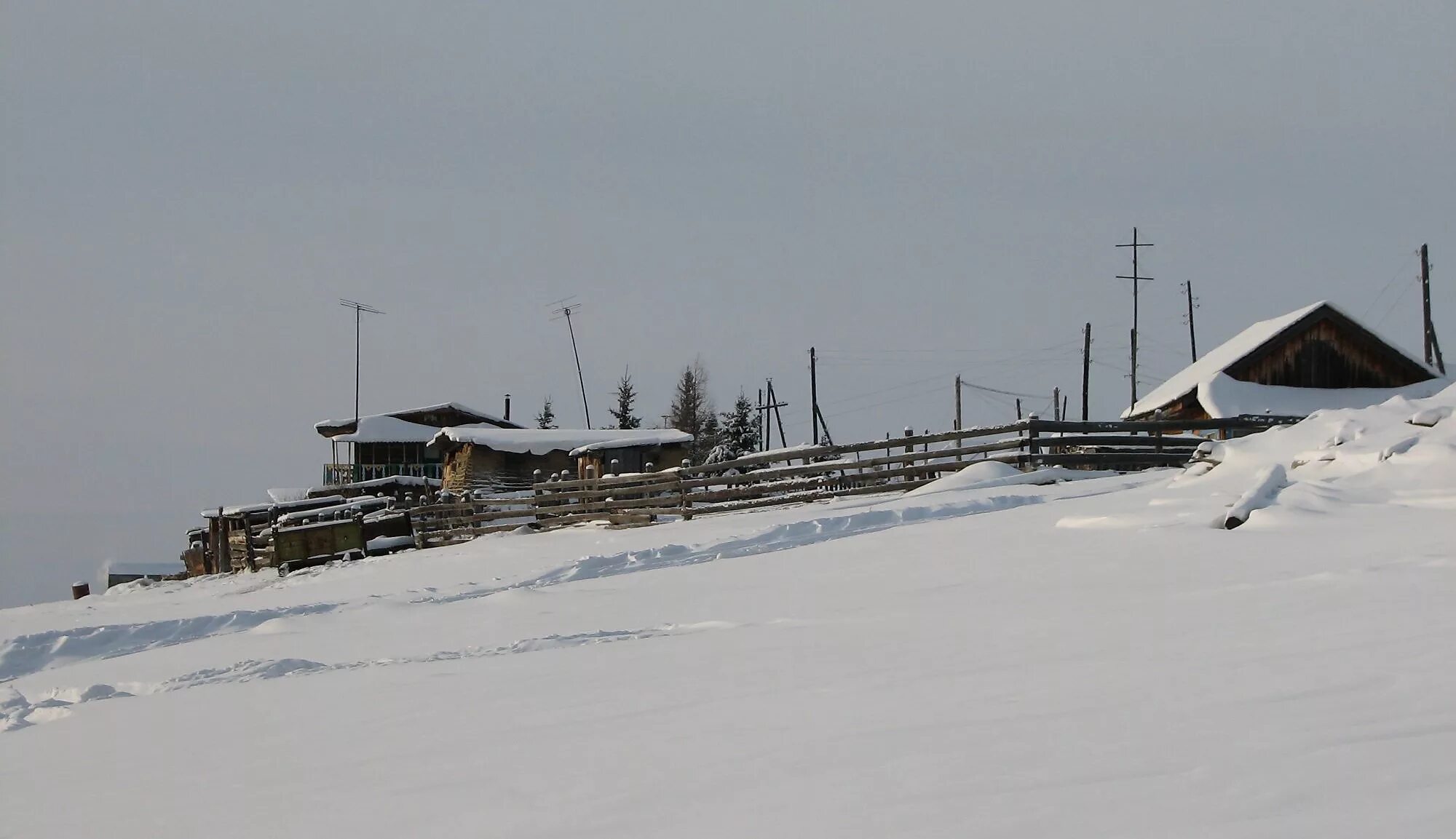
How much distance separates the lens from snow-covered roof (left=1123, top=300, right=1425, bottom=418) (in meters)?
29.4

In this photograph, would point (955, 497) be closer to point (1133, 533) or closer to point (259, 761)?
point (1133, 533)

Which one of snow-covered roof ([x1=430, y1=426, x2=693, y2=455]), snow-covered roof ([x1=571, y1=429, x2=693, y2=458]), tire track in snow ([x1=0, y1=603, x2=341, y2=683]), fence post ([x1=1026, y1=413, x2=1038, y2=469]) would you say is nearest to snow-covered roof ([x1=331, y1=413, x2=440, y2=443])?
snow-covered roof ([x1=430, y1=426, x2=693, y2=455])

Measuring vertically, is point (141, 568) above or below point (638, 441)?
below

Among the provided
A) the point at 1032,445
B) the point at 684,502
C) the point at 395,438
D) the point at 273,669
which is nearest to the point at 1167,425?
the point at 1032,445

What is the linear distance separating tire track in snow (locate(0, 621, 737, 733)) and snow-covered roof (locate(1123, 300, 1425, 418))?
23.0 meters

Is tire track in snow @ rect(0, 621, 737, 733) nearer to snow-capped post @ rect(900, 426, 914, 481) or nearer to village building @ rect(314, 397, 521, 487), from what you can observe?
snow-capped post @ rect(900, 426, 914, 481)

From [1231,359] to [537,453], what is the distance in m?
23.5

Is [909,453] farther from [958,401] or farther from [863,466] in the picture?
[958,401]

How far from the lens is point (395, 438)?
53.8m

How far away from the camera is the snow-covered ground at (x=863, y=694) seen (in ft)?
12.0

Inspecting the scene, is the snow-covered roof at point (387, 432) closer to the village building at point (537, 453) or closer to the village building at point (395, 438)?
the village building at point (395, 438)

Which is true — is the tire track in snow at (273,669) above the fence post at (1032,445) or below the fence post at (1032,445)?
below

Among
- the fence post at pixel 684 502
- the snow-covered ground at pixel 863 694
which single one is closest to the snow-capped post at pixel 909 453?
the fence post at pixel 684 502

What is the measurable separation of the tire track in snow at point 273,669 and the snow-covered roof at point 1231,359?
2305 cm
